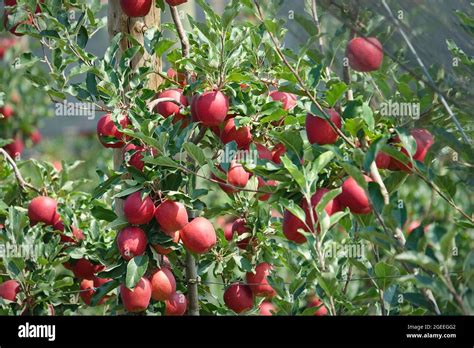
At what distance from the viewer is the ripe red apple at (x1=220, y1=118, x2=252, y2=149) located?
173 cm

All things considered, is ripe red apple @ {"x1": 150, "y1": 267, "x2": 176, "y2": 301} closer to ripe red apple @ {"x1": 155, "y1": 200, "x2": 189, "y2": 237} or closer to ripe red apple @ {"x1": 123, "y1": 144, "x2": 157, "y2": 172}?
ripe red apple @ {"x1": 155, "y1": 200, "x2": 189, "y2": 237}

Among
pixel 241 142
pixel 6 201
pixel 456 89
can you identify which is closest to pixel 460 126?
pixel 456 89

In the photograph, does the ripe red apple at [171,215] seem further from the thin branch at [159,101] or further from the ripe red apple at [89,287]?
the ripe red apple at [89,287]

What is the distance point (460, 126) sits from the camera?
1316 millimetres

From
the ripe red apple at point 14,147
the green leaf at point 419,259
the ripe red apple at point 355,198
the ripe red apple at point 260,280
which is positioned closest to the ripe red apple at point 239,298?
the ripe red apple at point 260,280

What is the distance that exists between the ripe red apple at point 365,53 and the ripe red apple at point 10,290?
0.96 metres

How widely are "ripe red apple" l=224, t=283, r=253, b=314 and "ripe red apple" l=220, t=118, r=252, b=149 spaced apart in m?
0.33

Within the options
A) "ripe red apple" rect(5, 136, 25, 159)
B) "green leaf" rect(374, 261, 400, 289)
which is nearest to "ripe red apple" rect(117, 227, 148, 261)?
"green leaf" rect(374, 261, 400, 289)

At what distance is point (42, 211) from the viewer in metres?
2.01

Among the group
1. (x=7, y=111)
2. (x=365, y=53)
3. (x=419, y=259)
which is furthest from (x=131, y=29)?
(x=7, y=111)

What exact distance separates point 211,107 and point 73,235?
553mm

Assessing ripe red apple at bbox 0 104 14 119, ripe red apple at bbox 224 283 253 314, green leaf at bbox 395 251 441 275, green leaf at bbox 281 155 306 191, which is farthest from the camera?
ripe red apple at bbox 0 104 14 119

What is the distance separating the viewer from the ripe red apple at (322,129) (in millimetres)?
1443
